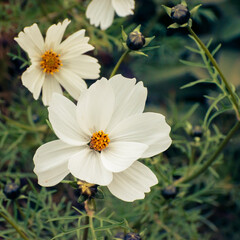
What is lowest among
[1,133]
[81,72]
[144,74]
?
[144,74]

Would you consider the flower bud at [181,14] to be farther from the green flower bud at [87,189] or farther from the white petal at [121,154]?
the green flower bud at [87,189]

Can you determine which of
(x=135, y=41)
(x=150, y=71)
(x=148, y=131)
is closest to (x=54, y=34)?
(x=135, y=41)

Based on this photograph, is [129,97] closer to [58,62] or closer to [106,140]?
[106,140]

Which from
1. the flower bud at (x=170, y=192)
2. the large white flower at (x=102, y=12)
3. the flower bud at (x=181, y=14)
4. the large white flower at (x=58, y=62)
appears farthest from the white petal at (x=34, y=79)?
the flower bud at (x=170, y=192)

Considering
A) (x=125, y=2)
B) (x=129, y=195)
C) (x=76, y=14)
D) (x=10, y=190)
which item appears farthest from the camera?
(x=76, y=14)

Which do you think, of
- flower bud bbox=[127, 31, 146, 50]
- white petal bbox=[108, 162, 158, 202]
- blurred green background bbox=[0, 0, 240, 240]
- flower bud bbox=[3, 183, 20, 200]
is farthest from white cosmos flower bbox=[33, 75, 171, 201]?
blurred green background bbox=[0, 0, 240, 240]

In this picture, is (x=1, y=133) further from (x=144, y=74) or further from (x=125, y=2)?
(x=144, y=74)

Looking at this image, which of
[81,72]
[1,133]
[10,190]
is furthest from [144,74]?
[10,190]

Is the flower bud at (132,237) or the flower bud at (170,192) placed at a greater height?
the flower bud at (132,237)
